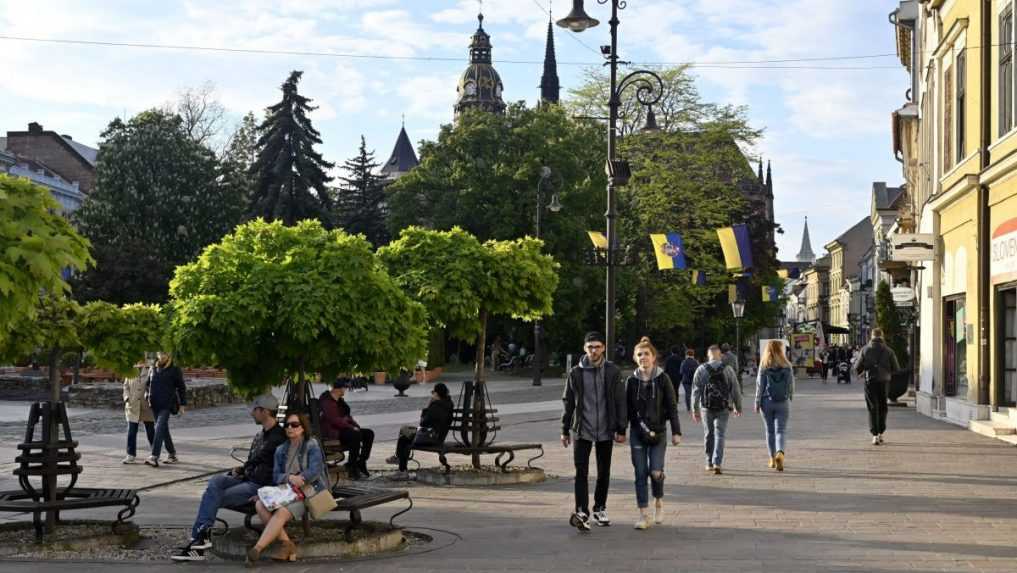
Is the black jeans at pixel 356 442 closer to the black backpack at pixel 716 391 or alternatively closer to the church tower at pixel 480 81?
the black backpack at pixel 716 391

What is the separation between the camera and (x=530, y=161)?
54.7 metres

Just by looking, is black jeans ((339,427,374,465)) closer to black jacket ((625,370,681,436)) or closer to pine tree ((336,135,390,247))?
black jacket ((625,370,681,436))

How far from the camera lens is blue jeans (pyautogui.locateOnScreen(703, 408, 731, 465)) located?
1549 centimetres

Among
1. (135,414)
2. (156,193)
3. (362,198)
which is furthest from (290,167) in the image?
(135,414)

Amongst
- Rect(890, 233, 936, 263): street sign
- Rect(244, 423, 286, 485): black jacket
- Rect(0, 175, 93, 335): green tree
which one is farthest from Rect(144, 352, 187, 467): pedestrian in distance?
Rect(890, 233, 936, 263): street sign

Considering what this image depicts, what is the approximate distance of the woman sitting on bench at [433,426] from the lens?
15.3 m

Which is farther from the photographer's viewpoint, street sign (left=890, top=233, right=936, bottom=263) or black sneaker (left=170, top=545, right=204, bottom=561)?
street sign (left=890, top=233, right=936, bottom=263)

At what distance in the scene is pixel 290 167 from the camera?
67500mm

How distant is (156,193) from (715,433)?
5083cm

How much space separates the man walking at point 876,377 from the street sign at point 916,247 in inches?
299

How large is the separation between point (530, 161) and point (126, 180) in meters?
20.7

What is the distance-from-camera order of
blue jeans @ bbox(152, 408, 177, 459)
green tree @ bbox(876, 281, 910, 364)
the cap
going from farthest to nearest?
green tree @ bbox(876, 281, 910, 364) < blue jeans @ bbox(152, 408, 177, 459) < the cap

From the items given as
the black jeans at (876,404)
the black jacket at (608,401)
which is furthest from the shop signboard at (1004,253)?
the black jacket at (608,401)

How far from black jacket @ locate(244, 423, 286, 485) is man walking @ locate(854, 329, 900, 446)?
1175 centimetres
